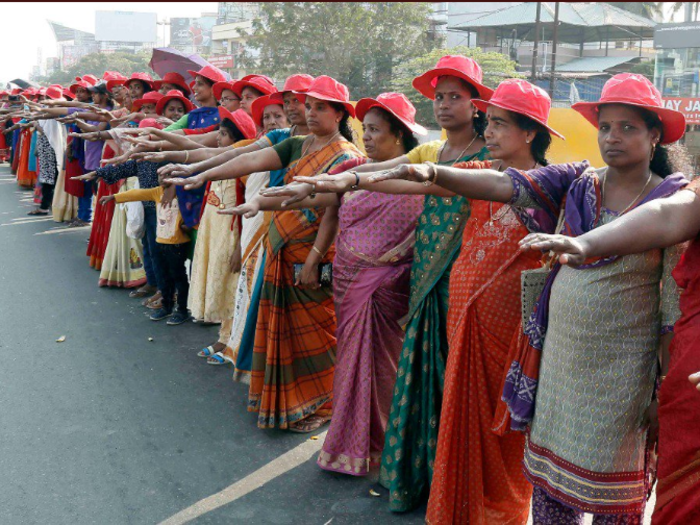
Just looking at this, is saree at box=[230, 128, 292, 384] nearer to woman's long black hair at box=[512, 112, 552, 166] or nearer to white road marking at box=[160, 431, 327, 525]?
white road marking at box=[160, 431, 327, 525]

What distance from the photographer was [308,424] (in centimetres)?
436

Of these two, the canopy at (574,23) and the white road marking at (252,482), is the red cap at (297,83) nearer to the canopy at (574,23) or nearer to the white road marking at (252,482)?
the white road marking at (252,482)

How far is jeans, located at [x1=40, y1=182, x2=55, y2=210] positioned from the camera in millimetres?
12766

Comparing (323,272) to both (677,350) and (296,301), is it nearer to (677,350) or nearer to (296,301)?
(296,301)

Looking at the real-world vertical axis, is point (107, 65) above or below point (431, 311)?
above

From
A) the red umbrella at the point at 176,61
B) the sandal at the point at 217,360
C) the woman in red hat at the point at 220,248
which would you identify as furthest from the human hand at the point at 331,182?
the red umbrella at the point at 176,61

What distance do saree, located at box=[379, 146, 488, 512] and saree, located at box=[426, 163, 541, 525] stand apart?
30 cm

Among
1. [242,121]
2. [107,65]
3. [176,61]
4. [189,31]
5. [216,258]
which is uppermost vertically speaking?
[189,31]

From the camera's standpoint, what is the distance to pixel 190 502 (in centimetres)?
349

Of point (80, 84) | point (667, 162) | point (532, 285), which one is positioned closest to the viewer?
point (667, 162)

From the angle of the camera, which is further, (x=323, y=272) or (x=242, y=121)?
(x=242, y=121)

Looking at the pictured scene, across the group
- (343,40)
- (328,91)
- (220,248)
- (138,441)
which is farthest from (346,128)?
(343,40)

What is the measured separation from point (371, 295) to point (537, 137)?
3.97ft

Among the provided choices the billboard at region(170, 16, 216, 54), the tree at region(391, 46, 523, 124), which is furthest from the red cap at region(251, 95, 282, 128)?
the billboard at region(170, 16, 216, 54)
